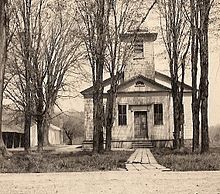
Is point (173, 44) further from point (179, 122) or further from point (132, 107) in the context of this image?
point (132, 107)

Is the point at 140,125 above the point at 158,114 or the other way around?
the other way around

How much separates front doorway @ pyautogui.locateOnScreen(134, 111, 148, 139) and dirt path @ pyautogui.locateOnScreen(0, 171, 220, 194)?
2680 cm

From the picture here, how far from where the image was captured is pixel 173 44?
26656 millimetres

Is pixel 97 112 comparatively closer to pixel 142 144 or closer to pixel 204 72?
pixel 204 72

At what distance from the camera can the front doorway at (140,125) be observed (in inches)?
1516

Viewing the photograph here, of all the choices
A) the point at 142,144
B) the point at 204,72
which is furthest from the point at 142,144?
the point at 204,72

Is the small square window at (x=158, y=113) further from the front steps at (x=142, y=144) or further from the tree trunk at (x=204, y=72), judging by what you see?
the tree trunk at (x=204, y=72)

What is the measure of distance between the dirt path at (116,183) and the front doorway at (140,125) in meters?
26.8

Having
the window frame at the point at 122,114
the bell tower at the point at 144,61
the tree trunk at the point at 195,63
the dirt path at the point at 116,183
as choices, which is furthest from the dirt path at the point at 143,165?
the bell tower at the point at 144,61

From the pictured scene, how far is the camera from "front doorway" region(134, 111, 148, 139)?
3850cm

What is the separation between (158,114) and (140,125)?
1.91 metres

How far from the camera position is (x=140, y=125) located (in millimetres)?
38562

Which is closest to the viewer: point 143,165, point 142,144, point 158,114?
point 143,165

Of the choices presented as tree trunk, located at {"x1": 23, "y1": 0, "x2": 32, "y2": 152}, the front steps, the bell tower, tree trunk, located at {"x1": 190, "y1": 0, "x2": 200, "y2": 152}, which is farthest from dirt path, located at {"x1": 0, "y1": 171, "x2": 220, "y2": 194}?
the bell tower
